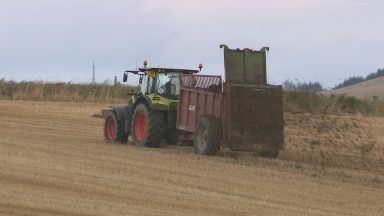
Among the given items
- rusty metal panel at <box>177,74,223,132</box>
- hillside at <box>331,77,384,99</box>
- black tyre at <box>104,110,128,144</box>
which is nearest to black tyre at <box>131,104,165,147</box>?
rusty metal panel at <box>177,74,223,132</box>

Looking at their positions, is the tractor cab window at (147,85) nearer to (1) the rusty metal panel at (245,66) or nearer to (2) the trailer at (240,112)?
(2) the trailer at (240,112)

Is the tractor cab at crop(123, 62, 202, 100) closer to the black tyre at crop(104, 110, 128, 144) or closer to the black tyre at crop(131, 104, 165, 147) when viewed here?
the black tyre at crop(131, 104, 165, 147)

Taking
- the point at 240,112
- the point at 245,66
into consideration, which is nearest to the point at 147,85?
the point at 245,66

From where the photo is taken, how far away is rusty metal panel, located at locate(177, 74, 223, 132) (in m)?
16.1

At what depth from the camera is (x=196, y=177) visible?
12.7 metres

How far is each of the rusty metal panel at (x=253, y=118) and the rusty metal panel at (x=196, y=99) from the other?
1.33 feet

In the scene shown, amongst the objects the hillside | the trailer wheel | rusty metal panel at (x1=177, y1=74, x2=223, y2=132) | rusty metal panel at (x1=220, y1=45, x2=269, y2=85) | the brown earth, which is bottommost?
the brown earth

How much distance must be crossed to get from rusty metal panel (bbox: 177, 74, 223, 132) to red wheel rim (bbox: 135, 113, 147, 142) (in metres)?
1.52

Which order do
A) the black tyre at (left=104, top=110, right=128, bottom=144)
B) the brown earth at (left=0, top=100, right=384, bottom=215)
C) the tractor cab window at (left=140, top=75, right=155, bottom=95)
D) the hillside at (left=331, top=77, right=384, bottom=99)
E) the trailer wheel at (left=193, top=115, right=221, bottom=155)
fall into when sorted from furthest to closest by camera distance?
the hillside at (left=331, top=77, right=384, bottom=99)
the black tyre at (left=104, top=110, right=128, bottom=144)
the tractor cab window at (left=140, top=75, right=155, bottom=95)
the trailer wheel at (left=193, top=115, right=221, bottom=155)
the brown earth at (left=0, top=100, right=384, bottom=215)

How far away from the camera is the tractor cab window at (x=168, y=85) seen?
1836cm

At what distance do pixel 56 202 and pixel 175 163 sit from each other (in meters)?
5.02

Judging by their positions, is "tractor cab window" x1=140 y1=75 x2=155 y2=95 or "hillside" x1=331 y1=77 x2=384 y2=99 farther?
"hillside" x1=331 y1=77 x2=384 y2=99

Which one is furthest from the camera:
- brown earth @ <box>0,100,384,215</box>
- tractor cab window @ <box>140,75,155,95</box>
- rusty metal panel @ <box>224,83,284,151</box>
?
tractor cab window @ <box>140,75,155,95</box>

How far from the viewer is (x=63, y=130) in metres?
23.3
